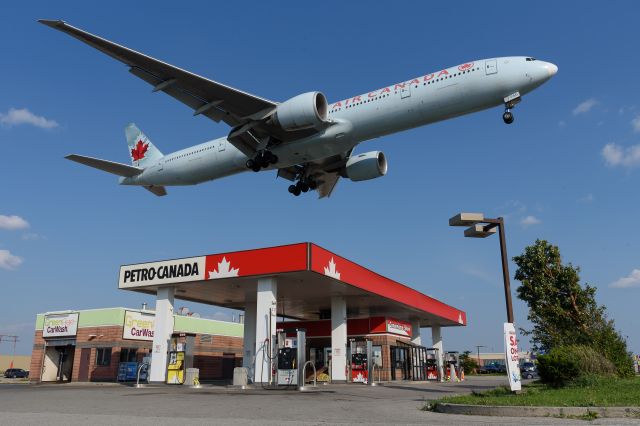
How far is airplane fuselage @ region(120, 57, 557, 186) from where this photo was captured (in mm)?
19469

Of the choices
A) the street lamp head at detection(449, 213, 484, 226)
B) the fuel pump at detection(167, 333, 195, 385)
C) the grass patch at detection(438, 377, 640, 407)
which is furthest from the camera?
the fuel pump at detection(167, 333, 195, 385)

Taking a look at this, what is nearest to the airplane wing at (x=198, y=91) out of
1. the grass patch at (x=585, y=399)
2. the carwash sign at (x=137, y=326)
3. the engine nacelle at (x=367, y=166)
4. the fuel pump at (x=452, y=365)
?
the engine nacelle at (x=367, y=166)

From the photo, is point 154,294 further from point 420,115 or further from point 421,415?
point 421,415

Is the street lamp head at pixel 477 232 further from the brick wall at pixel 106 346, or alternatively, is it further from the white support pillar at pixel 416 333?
the brick wall at pixel 106 346

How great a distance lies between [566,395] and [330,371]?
63.7ft

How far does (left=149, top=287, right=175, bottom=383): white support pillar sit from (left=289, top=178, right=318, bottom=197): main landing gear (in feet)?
30.9

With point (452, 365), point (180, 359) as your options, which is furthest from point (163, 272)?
point (452, 365)

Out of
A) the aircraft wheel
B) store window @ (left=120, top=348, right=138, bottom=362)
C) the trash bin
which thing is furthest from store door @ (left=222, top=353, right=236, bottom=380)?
the aircraft wheel

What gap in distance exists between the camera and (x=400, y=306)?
36531 millimetres

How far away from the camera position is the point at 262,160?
23688 mm

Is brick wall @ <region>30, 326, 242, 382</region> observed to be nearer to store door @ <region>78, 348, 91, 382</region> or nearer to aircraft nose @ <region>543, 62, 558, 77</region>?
store door @ <region>78, 348, 91, 382</region>

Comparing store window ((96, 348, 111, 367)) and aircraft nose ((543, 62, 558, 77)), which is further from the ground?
aircraft nose ((543, 62, 558, 77))

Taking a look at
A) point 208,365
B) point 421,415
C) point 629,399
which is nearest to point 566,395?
point 629,399

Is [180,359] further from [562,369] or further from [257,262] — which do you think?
[562,369]
